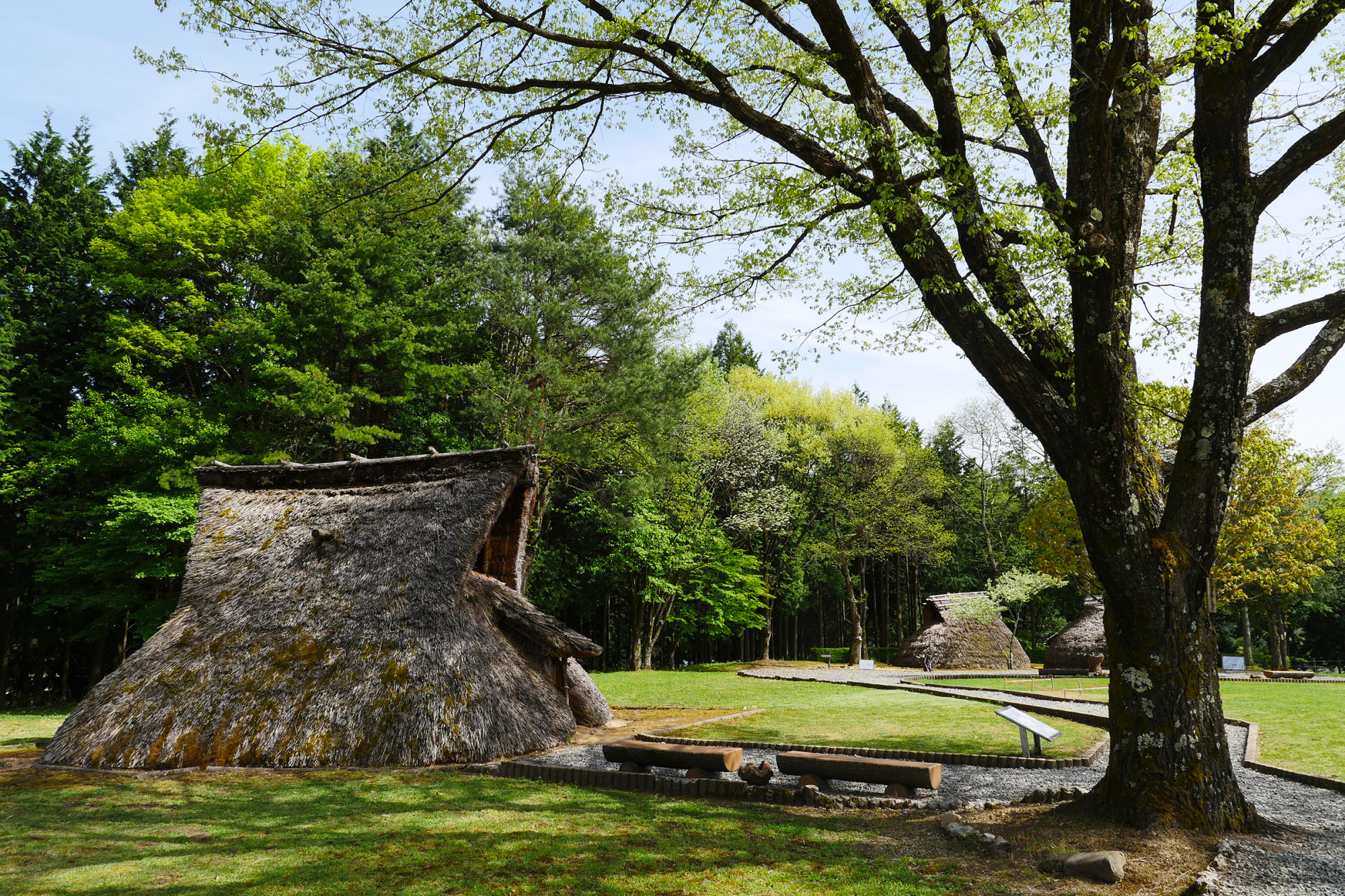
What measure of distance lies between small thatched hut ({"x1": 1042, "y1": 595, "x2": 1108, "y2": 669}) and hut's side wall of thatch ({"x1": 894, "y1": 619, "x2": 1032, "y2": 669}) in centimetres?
218

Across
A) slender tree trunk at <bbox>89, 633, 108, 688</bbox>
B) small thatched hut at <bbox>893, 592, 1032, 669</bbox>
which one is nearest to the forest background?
slender tree trunk at <bbox>89, 633, 108, 688</bbox>

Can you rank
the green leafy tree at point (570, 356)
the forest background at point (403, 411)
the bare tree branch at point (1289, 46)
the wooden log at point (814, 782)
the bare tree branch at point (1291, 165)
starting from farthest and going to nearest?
1. the green leafy tree at point (570, 356)
2. the forest background at point (403, 411)
3. the wooden log at point (814, 782)
4. the bare tree branch at point (1291, 165)
5. the bare tree branch at point (1289, 46)

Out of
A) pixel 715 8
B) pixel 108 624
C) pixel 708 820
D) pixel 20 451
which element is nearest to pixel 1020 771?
pixel 708 820

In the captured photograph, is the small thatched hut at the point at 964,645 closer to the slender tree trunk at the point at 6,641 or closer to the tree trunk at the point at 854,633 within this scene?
the tree trunk at the point at 854,633

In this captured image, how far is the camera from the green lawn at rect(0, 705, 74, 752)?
10817mm

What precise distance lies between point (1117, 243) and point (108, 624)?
22.0m

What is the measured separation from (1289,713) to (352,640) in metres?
15.5

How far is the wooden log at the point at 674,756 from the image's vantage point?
7801 millimetres

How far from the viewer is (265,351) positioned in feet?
64.5

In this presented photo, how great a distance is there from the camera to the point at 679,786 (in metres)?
7.46

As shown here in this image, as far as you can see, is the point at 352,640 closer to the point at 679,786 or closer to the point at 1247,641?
the point at 679,786

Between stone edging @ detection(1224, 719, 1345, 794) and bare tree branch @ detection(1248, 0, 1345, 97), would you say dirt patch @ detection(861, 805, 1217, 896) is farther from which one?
bare tree branch @ detection(1248, 0, 1345, 97)

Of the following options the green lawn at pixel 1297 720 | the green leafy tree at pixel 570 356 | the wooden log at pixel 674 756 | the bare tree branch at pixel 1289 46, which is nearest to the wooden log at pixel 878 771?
the wooden log at pixel 674 756

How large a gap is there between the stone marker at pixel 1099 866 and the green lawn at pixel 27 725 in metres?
12.1
